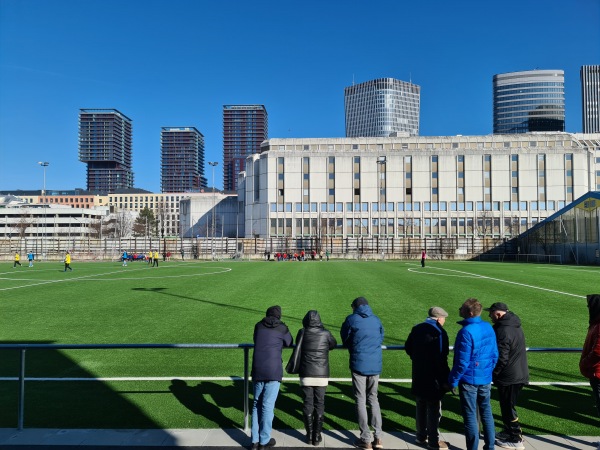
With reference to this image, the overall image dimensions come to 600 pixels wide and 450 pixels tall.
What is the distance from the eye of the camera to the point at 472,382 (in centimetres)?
574

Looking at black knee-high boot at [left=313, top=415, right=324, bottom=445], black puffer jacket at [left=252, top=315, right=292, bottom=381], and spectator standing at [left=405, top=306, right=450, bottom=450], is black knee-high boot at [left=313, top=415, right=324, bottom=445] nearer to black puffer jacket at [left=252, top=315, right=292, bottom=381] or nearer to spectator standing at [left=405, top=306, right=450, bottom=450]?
black puffer jacket at [left=252, top=315, right=292, bottom=381]

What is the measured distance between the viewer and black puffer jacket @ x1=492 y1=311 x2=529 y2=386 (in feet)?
20.1

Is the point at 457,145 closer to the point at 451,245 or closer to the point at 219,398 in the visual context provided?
the point at 451,245

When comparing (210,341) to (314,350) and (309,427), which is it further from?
(314,350)

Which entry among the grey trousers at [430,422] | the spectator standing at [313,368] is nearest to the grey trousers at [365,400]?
the spectator standing at [313,368]

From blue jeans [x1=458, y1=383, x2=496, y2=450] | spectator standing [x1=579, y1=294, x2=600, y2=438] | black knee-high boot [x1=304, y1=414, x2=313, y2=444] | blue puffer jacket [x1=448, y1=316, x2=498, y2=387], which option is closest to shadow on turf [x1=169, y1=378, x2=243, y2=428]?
black knee-high boot [x1=304, y1=414, x2=313, y2=444]

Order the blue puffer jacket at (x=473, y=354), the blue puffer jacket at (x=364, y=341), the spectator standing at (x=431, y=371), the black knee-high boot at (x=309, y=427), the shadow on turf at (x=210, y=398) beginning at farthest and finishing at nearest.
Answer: the shadow on turf at (x=210, y=398)
the blue puffer jacket at (x=364, y=341)
the black knee-high boot at (x=309, y=427)
the spectator standing at (x=431, y=371)
the blue puffer jacket at (x=473, y=354)

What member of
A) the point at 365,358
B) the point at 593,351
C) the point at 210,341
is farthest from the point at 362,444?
the point at 210,341

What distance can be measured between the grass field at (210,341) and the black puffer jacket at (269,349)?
133 cm

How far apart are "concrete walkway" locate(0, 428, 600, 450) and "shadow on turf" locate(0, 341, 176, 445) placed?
0.26m

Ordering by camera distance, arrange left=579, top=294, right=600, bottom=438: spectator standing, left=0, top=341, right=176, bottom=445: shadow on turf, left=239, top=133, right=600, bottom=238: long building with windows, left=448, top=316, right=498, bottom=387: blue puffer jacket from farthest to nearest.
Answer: left=239, top=133, right=600, bottom=238: long building with windows → left=0, top=341, right=176, bottom=445: shadow on turf → left=579, top=294, right=600, bottom=438: spectator standing → left=448, top=316, right=498, bottom=387: blue puffer jacket

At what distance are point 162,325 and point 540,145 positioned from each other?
355ft

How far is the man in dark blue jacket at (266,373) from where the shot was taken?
241 inches

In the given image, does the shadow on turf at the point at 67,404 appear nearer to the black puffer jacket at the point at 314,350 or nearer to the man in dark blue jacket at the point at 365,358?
the black puffer jacket at the point at 314,350
